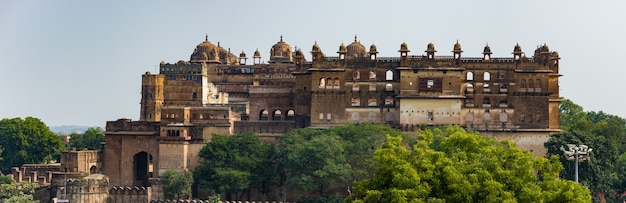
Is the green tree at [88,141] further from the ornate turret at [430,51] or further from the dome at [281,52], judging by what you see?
the ornate turret at [430,51]

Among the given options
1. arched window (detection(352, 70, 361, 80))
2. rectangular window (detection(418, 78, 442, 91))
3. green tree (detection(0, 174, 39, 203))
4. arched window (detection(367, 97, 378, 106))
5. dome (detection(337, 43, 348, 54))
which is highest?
dome (detection(337, 43, 348, 54))

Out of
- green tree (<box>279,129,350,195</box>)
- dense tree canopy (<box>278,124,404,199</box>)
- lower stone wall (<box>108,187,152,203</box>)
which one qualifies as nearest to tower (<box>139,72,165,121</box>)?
lower stone wall (<box>108,187,152,203</box>)

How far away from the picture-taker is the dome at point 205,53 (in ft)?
258

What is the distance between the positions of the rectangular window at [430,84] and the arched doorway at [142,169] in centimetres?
1665

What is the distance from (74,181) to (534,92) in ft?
86.3

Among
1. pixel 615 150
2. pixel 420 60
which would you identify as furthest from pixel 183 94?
pixel 615 150

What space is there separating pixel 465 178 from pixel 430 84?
2508 centimetres

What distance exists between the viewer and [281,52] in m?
80.9

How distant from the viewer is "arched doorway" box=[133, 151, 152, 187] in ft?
213

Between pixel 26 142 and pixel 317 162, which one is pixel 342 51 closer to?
pixel 317 162

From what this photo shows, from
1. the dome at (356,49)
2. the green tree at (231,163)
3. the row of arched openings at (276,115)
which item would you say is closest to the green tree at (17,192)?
the green tree at (231,163)

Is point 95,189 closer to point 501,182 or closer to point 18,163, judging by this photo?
point 18,163

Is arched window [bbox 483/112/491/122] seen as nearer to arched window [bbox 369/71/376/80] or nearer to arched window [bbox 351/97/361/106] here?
arched window [bbox 369/71/376/80]

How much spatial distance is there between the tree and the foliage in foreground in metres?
21.0
